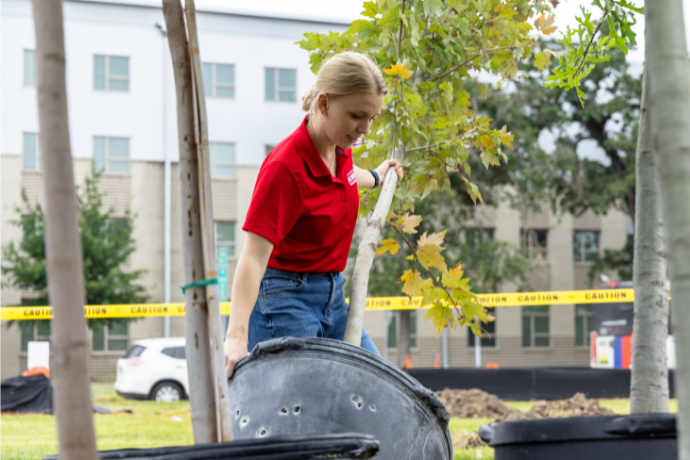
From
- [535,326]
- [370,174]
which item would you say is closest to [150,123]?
[535,326]

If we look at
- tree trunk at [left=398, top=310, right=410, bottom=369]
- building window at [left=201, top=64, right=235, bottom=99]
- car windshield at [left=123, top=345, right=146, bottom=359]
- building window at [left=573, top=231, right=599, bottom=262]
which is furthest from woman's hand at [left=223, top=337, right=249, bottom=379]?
building window at [left=573, top=231, right=599, bottom=262]

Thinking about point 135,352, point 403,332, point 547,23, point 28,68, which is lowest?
point 403,332

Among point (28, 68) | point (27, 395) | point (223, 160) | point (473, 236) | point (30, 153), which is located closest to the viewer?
point (27, 395)

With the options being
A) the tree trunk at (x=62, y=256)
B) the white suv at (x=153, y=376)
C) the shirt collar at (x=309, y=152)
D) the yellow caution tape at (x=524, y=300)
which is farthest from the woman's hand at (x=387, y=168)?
the white suv at (x=153, y=376)

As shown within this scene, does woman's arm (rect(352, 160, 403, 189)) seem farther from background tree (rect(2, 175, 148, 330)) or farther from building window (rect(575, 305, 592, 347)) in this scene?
building window (rect(575, 305, 592, 347))

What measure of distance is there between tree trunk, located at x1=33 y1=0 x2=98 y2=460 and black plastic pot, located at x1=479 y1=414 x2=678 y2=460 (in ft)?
5.54

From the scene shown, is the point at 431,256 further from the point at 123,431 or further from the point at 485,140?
the point at 123,431

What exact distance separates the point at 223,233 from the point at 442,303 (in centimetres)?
2232

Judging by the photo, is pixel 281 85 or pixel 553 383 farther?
pixel 281 85

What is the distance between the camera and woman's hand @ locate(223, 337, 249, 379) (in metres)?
1.92

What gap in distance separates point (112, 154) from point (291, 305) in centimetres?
2366

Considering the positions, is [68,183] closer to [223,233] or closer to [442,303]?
Answer: [442,303]

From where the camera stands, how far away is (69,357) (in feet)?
2.98

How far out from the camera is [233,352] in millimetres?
1945
